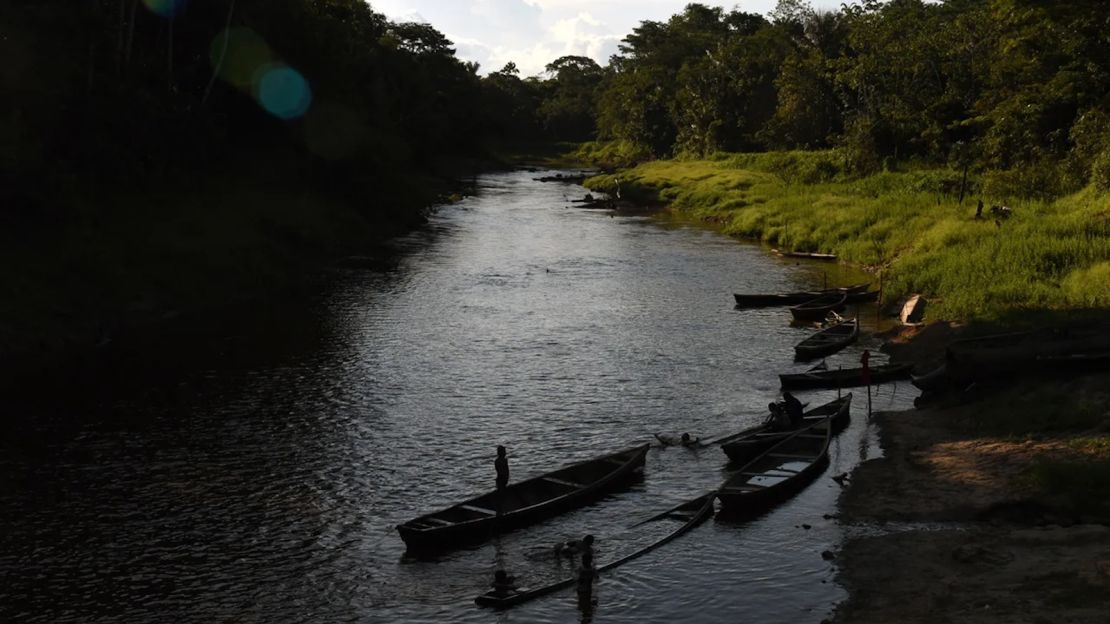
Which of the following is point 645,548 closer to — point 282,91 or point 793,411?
point 793,411

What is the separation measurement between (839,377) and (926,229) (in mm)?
27616

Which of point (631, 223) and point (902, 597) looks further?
point (631, 223)

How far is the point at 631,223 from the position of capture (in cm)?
9012

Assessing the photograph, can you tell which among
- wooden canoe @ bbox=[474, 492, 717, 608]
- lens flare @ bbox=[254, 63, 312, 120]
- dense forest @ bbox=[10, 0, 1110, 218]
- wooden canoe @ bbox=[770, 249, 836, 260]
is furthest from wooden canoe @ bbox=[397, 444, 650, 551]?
lens flare @ bbox=[254, 63, 312, 120]

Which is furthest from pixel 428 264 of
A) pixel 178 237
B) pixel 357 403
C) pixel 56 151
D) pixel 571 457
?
pixel 571 457

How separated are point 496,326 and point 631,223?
43.3m

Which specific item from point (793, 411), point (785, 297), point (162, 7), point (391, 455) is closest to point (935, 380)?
point (793, 411)

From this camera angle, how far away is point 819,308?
49.1 metres

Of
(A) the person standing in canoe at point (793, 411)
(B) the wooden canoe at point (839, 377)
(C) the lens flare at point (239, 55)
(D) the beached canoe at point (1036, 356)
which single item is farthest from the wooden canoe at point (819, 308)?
(C) the lens flare at point (239, 55)

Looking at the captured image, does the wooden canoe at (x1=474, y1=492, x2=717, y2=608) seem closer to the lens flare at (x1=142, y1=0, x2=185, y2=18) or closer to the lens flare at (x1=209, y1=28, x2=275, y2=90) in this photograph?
the lens flare at (x1=209, y1=28, x2=275, y2=90)

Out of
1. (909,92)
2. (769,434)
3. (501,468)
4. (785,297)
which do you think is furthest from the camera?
(909,92)

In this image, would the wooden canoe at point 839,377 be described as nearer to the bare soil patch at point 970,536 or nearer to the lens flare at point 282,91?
the bare soil patch at point 970,536

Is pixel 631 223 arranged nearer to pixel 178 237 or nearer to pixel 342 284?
pixel 342 284

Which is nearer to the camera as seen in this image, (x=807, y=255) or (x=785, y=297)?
(x=785, y=297)
